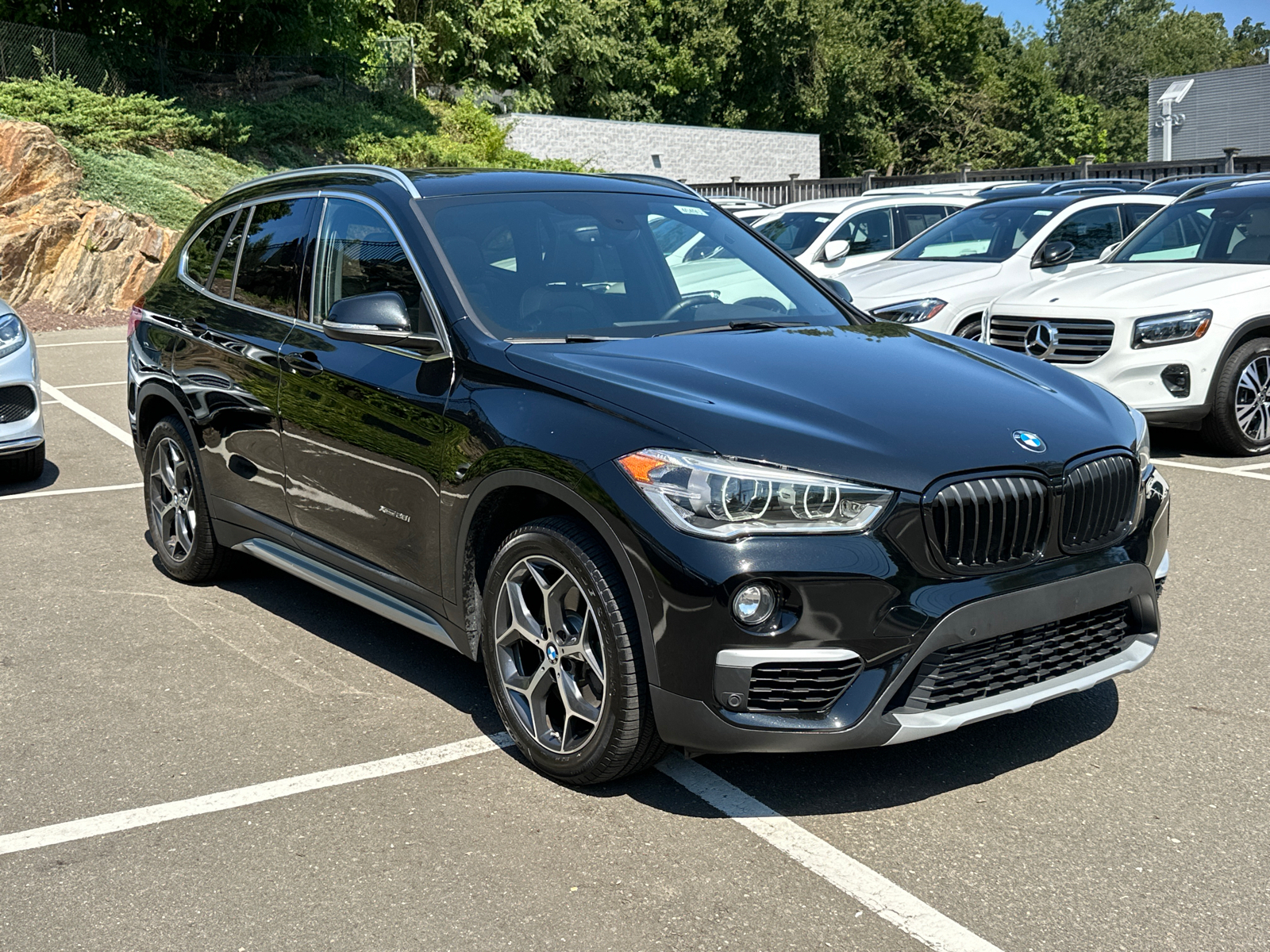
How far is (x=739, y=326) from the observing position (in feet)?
15.3

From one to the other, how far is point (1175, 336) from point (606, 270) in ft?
17.2

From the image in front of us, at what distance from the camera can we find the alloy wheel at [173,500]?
19.9 feet

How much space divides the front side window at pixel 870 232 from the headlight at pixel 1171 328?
632cm

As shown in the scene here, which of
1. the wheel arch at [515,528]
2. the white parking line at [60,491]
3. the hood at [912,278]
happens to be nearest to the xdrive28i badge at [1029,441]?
the wheel arch at [515,528]

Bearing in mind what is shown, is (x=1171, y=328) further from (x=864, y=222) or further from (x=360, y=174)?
(x=864, y=222)

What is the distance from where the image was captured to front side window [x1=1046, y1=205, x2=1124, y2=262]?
476 inches

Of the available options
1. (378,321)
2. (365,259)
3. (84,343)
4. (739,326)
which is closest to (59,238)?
(84,343)

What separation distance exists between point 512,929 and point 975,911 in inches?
43.5

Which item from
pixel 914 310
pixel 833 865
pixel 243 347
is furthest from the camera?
pixel 914 310

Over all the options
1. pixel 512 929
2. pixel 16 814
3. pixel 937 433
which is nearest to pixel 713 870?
pixel 512 929

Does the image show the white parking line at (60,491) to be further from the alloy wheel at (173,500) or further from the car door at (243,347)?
the car door at (243,347)

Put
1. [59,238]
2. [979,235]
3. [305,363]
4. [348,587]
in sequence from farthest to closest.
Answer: [59,238], [979,235], [305,363], [348,587]

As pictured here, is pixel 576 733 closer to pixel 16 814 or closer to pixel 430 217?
pixel 16 814

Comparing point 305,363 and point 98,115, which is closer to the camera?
point 305,363
